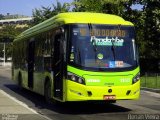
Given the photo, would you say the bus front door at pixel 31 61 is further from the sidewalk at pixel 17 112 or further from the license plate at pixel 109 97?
the license plate at pixel 109 97

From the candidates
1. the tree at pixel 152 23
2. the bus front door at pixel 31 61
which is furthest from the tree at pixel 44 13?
the bus front door at pixel 31 61

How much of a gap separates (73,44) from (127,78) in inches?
77.2

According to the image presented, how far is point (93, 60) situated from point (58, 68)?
1383 millimetres

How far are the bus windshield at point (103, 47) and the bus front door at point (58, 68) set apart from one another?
0.69 metres

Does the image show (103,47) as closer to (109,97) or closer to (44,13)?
(109,97)

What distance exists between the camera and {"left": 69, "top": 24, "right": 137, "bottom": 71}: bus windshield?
564 inches

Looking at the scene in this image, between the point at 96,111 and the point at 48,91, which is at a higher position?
the point at 48,91

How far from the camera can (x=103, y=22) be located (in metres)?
15.0

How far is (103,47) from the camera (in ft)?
47.9

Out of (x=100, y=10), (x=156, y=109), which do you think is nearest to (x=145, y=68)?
(x=100, y=10)

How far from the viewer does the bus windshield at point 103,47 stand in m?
14.3

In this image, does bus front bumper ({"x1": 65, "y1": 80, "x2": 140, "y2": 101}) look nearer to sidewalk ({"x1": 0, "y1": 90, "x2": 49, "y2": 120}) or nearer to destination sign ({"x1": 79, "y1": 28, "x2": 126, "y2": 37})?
sidewalk ({"x1": 0, "y1": 90, "x2": 49, "y2": 120})

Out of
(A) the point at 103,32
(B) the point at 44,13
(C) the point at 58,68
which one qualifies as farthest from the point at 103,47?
(B) the point at 44,13

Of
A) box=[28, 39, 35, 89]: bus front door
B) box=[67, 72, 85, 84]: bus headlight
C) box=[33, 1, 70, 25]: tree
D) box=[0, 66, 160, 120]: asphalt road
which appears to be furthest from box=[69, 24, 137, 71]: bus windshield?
box=[33, 1, 70, 25]: tree
